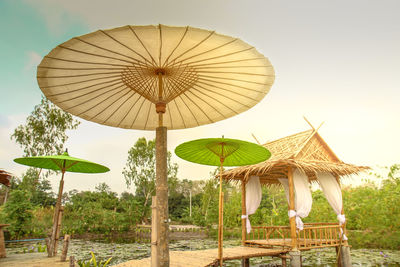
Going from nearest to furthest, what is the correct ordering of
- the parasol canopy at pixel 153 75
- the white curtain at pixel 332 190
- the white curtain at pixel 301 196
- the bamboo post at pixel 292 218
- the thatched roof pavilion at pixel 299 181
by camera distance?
1. the parasol canopy at pixel 153 75
2. the bamboo post at pixel 292 218
3. the thatched roof pavilion at pixel 299 181
4. the white curtain at pixel 301 196
5. the white curtain at pixel 332 190

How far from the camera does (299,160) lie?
676 centimetres

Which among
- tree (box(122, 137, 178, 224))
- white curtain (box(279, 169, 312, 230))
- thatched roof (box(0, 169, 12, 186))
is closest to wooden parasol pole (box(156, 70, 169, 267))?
thatched roof (box(0, 169, 12, 186))

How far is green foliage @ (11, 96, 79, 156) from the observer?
48.7ft

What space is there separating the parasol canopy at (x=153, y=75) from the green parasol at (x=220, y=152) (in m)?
0.57

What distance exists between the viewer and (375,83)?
9.23m

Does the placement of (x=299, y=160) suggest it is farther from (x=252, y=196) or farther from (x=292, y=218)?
(x=252, y=196)

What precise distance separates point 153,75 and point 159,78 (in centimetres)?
10

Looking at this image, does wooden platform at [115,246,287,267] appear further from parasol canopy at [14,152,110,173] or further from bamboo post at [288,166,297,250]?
parasol canopy at [14,152,110,173]

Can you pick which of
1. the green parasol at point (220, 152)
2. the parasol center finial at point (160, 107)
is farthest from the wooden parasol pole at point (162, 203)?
the green parasol at point (220, 152)

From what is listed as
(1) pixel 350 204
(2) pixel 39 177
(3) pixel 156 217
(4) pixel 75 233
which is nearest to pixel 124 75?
(3) pixel 156 217

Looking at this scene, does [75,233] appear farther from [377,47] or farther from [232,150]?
[377,47]

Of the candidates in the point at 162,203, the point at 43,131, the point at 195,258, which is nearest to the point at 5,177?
the point at 162,203

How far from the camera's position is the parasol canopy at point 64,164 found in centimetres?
455

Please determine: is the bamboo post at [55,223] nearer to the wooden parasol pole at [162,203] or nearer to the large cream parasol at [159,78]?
the large cream parasol at [159,78]
